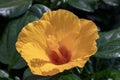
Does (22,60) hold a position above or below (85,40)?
below

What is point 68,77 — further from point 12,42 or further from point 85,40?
point 12,42

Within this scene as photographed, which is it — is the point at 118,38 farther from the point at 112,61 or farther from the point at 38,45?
the point at 38,45

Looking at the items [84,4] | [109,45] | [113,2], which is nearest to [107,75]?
[109,45]

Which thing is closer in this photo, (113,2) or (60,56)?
(60,56)

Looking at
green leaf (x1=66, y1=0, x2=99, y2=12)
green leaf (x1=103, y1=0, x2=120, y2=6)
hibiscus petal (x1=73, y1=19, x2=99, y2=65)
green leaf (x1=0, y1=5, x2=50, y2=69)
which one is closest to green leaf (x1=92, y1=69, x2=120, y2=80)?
hibiscus petal (x1=73, y1=19, x2=99, y2=65)

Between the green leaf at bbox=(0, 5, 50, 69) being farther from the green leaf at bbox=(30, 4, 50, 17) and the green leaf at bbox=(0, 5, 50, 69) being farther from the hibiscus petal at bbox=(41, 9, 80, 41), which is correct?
the hibiscus petal at bbox=(41, 9, 80, 41)
